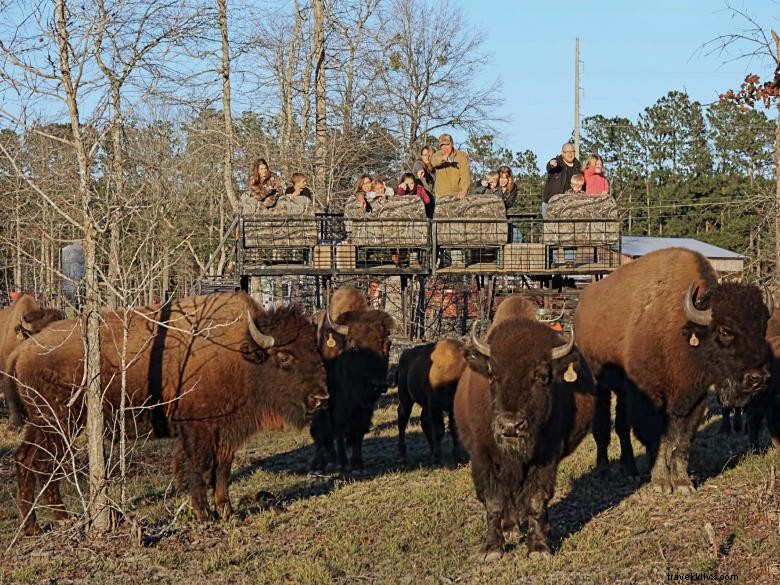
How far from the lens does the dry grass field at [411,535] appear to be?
23.6ft

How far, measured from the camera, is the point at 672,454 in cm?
953

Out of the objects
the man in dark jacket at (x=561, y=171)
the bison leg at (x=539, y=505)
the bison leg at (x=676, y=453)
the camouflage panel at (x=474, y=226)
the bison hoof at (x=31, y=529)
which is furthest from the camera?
the man in dark jacket at (x=561, y=171)

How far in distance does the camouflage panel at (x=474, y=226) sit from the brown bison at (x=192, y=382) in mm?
7264

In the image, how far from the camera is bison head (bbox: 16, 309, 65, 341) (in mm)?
13875

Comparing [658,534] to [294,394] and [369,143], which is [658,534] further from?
[369,143]

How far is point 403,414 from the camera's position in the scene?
12.9 m

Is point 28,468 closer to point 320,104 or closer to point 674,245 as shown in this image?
point 320,104

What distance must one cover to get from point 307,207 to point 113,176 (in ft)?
26.6

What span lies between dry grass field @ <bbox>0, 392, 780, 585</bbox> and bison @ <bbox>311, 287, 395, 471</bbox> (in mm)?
707

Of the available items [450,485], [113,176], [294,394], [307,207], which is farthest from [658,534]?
[307,207]

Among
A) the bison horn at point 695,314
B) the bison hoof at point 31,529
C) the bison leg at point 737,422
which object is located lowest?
the bison leg at point 737,422

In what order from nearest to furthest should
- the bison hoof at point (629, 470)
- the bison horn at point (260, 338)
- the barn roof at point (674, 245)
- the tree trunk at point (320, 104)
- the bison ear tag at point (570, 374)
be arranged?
the bison ear tag at point (570, 374)
the bison horn at point (260, 338)
the bison hoof at point (629, 470)
the tree trunk at point (320, 104)
the barn roof at point (674, 245)

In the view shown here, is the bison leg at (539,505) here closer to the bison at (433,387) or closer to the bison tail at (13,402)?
the bison at (433,387)

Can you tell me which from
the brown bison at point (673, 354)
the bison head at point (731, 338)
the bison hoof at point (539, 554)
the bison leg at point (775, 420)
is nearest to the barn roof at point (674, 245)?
the bison leg at point (775, 420)
